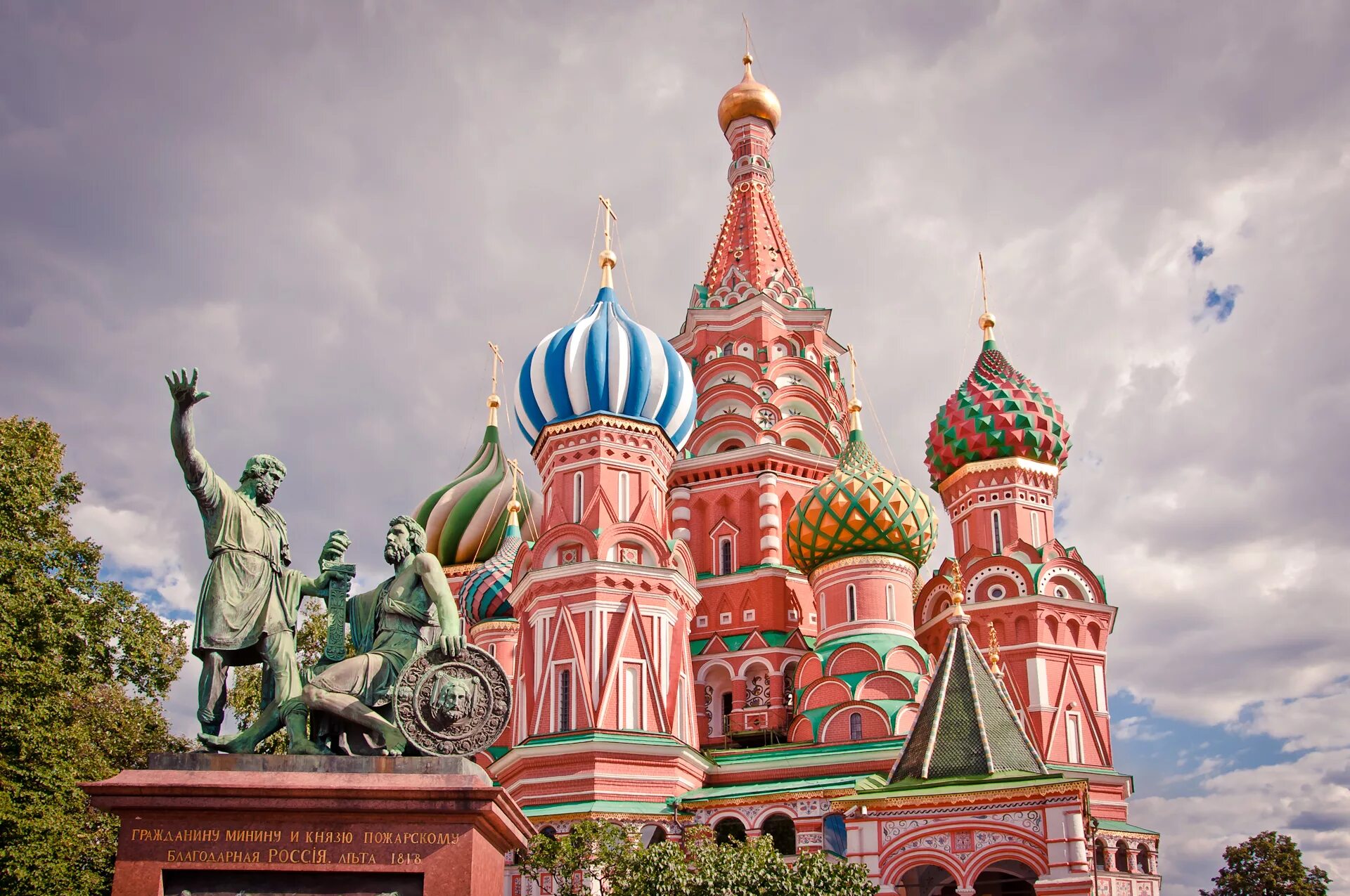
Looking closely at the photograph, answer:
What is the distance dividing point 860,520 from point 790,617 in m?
3.65

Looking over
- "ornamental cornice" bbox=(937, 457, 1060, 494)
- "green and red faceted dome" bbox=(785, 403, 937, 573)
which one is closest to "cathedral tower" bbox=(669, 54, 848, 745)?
"green and red faceted dome" bbox=(785, 403, 937, 573)

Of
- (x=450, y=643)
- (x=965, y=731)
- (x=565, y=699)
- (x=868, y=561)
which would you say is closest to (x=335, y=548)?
(x=450, y=643)

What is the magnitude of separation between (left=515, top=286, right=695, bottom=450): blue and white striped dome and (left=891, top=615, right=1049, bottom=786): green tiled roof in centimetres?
1039

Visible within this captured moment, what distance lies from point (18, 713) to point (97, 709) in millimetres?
5680

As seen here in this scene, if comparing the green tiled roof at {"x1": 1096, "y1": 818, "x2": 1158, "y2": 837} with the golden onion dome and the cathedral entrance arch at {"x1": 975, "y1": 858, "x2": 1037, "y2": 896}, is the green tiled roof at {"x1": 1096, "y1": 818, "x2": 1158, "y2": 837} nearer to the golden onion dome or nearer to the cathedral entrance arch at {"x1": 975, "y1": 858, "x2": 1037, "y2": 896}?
the cathedral entrance arch at {"x1": 975, "y1": 858, "x2": 1037, "y2": 896}

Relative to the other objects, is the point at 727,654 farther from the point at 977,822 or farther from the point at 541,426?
the point at 977,822

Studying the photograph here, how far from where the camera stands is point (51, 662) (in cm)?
1873

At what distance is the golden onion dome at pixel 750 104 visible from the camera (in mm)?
40656

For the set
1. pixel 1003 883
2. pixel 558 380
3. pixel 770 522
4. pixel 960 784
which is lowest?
pixel 1003 883

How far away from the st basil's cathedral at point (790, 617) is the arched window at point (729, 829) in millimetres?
58

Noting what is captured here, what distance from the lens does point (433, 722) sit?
28.6 ft

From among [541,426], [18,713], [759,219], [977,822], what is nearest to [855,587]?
[541,426]

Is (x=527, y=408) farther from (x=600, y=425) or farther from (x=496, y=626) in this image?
(x=496, y=626)

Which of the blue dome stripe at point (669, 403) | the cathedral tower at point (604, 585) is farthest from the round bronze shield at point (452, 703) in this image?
the blue dome stripe at point (669, 403)
